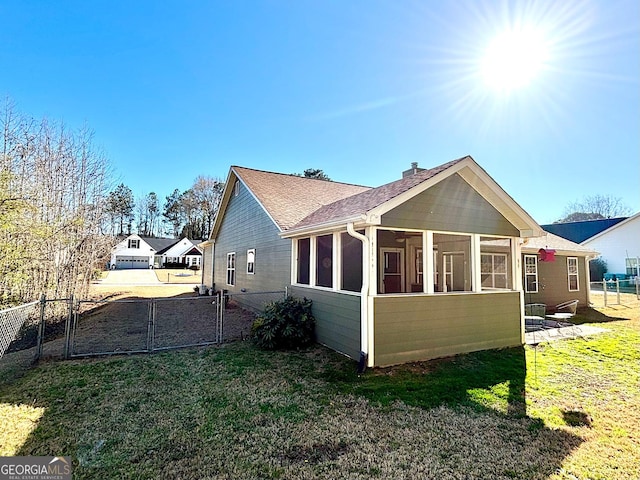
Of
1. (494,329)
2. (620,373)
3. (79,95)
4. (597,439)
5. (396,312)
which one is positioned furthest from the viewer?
(79,95)

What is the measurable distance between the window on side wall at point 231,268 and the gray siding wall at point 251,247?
0.22 meters

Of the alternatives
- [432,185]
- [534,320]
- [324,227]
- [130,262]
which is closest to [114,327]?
[324,227]

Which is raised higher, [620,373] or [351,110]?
[351,110]

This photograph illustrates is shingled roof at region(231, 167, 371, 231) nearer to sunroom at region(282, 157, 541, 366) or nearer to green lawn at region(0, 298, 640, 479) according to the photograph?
sunroom at region(282, 157, 541, 366)

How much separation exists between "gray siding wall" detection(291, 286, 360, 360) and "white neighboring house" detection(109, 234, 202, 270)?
39572 millimetres

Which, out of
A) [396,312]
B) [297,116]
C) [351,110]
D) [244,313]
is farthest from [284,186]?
[396,312]

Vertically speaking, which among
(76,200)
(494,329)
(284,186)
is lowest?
(494,329)

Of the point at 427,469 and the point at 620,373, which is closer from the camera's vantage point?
the point at 427,469

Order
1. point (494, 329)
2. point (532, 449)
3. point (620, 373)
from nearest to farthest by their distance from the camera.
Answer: point (532, 449) < point (620, 373) < point (494, 329)

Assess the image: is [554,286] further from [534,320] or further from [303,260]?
[303,260]

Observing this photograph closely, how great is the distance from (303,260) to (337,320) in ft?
8.20

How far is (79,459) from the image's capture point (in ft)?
10.2

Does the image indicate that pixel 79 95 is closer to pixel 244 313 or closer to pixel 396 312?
pixel 244 313

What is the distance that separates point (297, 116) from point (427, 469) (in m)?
12.2
